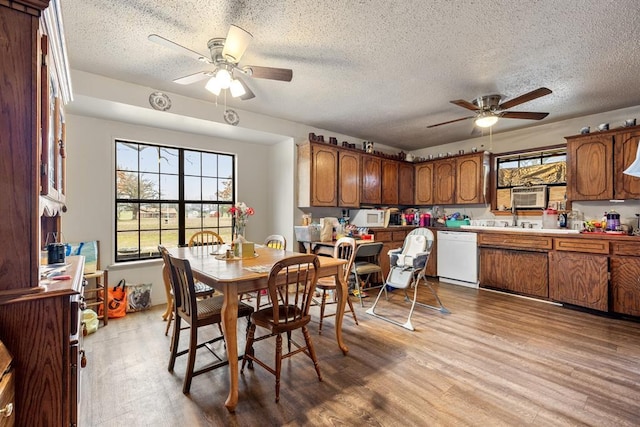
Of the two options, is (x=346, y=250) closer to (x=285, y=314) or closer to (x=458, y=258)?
(x=285, y=314)

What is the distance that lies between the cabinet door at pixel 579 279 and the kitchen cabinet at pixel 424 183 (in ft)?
7.38

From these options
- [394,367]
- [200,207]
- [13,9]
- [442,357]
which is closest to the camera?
[13,9]

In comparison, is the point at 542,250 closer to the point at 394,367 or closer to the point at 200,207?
the point at 394,367

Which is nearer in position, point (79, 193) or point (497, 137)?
point (79, 193)

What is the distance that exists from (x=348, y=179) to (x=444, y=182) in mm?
1953

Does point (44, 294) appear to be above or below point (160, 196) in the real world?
below

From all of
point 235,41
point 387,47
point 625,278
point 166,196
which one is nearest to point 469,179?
point 625,278

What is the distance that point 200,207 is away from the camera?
4332 millimetres

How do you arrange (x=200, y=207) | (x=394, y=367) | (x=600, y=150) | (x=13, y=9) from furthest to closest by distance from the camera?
(x=200, y=207)
(x=600, y=150)
(x=394, y=367)
(x=13, y=9)

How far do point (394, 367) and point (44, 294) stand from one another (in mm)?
2181

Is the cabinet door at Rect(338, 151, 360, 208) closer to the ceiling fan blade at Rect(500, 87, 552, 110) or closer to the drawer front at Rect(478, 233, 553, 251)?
the drawer front at Rect(478, 233, 553, 251)

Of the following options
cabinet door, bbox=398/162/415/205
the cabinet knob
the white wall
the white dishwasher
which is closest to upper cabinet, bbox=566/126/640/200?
the white dishwasher

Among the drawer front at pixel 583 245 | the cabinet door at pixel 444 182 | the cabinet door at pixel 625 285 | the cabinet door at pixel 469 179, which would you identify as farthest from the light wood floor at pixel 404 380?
the cabinet door at pixel 444 182

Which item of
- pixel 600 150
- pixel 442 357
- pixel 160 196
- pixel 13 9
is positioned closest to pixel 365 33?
pixel 13 9
